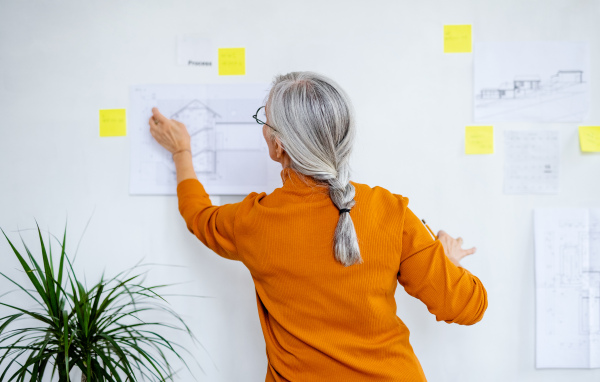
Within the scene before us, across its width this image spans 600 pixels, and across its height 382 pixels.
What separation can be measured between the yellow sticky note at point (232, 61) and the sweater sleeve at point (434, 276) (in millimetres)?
768

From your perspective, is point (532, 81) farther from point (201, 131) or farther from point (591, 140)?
point (201, 131)

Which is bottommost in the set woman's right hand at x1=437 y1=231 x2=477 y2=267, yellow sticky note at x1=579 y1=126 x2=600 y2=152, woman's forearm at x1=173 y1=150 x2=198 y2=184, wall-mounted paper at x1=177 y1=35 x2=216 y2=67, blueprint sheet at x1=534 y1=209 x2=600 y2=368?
blueprint sheet at x1=534 y1=209 x2=600 y2=368

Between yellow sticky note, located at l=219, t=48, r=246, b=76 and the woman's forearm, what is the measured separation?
296mm

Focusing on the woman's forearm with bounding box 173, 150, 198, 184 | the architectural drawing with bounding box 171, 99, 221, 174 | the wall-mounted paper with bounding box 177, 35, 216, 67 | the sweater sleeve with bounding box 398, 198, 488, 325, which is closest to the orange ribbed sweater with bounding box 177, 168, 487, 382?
the sweater sleeve with bounding box 398, 198, 488, 325

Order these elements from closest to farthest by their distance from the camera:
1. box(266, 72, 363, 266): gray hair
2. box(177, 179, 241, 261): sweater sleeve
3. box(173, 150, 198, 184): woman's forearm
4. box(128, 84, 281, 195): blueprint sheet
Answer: box(266, 72, 363, 266): gray hair
box(177, 179, 241, 261): sweater sleeve
box(173, 150, 198, 184): woman's forearm
box(128, 84, 281, 195): blueprint sheet

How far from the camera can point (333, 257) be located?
3.04 ft

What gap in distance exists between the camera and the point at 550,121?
139 cm

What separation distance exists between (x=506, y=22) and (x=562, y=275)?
2.69 ft

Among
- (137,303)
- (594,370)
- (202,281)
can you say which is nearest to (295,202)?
(202,281)

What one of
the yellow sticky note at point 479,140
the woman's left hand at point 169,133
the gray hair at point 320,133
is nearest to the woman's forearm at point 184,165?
the woman's left hand at point 169,133

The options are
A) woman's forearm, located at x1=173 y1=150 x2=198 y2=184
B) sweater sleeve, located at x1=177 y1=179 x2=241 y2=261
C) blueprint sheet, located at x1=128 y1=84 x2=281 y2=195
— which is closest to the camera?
sweater sleeve, located at x1=177 y1=179 x2=241 y2=261

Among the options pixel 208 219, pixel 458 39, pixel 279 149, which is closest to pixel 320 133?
pixel 279 149

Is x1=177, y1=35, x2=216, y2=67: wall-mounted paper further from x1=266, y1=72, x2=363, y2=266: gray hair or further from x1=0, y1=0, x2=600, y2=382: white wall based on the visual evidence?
x1=266, y1=72, x2=363, y2=266: gray hair

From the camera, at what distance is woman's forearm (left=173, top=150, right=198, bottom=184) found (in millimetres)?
1304
